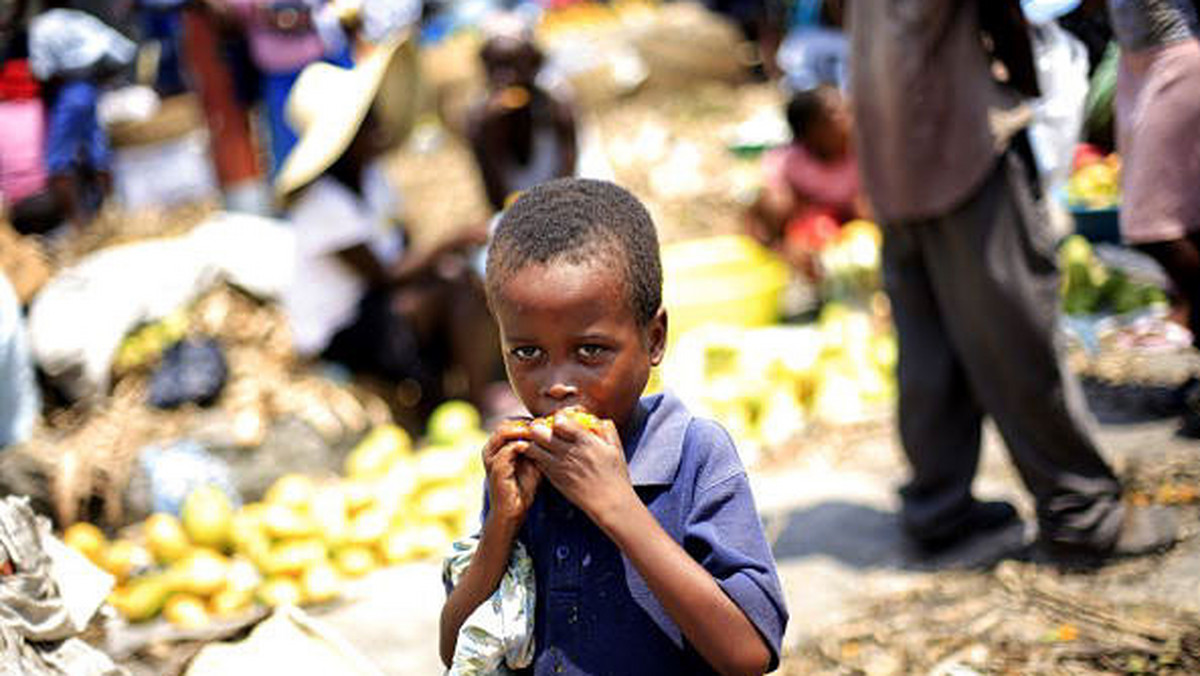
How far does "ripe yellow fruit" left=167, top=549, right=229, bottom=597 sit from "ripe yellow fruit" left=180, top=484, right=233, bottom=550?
152 mm

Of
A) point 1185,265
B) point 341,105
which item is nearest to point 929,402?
point 1185,265

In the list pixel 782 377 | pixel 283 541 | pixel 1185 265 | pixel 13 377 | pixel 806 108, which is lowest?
pixel 782 377

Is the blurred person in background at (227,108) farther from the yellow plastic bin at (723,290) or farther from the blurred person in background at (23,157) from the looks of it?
the yellow plastic bin at (723,290)

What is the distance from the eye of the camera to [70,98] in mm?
6344

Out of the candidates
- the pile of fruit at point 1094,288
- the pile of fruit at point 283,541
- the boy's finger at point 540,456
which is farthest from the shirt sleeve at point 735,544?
the pile of fruit at point 1094,288

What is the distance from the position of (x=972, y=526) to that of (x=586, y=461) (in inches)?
99.8

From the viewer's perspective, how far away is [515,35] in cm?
611

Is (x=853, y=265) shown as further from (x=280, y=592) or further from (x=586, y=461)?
(x=586, y=461)

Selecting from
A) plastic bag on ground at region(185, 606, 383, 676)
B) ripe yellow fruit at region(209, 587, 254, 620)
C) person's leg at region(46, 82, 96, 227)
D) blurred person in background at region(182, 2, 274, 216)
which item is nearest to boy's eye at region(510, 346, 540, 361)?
plastic bag on ground at region(185, 606, 383, 676)

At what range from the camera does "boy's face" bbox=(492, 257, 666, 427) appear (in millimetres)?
1783

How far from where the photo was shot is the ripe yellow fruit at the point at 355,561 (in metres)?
4.29

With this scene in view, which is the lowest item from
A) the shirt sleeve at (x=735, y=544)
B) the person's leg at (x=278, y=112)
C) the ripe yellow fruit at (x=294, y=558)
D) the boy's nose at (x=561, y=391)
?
the ripe yellow fruit at (x=294, y=558)

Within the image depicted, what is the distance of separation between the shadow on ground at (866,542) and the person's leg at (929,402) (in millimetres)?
98

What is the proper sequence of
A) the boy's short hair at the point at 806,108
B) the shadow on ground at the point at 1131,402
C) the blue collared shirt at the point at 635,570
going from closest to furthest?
the blue collared shirt at the point at 635,570
the shadow on ground at the point at 1131,402
the boy's short hair at the point at 806,108
